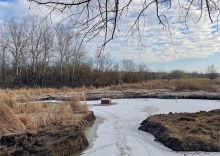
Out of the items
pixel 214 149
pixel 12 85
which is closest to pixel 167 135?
pixel 214 149

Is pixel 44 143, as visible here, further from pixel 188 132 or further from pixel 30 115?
pixel 188 132

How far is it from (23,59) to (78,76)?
21.4ft

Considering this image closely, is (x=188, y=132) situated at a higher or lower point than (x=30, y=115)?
lower

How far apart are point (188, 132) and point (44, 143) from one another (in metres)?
2.73

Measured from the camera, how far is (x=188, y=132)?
508 cm

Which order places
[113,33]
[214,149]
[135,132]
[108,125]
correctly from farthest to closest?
[108,125] → [135,132] → [214,149] → [113,33]

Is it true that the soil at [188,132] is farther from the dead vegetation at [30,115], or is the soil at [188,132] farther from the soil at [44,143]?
the dead vegetation at [30,115]

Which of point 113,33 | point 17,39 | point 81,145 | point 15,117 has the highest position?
point 17,39

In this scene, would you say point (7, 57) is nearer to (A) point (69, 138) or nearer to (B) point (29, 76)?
(B) point (29, 76)

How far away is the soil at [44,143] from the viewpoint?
4064 mm

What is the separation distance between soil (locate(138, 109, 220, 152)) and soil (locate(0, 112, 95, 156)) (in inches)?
61.1

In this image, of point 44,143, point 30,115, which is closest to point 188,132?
point 44,143

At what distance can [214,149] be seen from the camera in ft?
13.9

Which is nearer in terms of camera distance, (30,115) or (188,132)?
(188,132)
